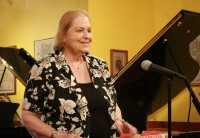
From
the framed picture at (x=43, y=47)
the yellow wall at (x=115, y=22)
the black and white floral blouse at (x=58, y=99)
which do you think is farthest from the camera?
the framed picture at (x=43, y=47)

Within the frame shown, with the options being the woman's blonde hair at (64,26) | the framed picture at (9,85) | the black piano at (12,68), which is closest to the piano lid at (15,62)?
the black piano at (12,68)

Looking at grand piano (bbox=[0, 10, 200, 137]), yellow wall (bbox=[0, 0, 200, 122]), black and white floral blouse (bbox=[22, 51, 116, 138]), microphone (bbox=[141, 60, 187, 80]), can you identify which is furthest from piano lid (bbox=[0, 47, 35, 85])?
microphone (bbox=[141, 60, 187, 80])

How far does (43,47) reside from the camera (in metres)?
5.09

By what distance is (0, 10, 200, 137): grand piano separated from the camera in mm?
2807

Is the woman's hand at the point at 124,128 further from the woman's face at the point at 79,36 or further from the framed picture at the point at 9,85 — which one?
the framed picture at the point at 9,85

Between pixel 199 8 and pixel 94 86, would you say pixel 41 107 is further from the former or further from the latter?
pixel 199 8

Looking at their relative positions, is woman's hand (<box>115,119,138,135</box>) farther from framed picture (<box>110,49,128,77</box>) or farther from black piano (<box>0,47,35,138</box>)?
framed picture (<box>110,49,128,77</box>)

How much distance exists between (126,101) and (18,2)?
3.09 m

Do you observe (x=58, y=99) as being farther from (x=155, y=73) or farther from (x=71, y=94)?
(x=155, y=73)

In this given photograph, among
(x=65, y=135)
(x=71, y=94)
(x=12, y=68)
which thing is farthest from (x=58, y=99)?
(x=12, y=68)

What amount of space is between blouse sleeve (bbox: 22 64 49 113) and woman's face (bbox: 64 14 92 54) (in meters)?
0.22

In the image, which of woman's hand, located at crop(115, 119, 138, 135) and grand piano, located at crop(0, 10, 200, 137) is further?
grand piano, located at crop(0, 10, 200, 137)

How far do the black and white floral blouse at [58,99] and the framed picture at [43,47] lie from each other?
2999 mm

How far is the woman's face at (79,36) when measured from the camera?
203 centimetres
